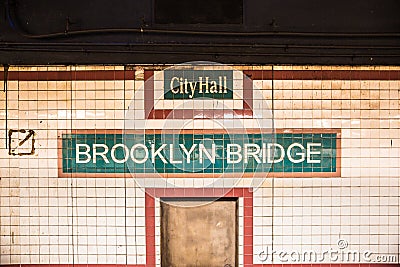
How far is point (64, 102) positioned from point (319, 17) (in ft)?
9.88

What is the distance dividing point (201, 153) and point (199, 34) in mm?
1331

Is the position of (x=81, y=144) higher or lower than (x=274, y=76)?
lower

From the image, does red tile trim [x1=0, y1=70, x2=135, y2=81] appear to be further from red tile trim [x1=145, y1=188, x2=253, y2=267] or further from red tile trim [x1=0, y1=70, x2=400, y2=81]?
red tile trim [x1=145, y1=188, x2=253, y2=267]

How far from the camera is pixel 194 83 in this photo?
420 cm

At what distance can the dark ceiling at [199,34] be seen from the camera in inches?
163

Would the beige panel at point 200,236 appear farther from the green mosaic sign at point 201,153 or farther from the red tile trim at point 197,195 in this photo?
the green mosaic sign at point 201,153

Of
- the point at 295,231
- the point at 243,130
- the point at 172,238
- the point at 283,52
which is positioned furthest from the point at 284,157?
the point at 172,238

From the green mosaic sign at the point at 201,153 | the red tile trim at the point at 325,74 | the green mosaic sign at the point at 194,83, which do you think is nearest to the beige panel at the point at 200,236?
the green mosaic sign at the point at 201,153

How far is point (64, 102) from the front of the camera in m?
4.19

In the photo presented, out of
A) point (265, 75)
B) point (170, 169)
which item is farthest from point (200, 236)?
point (265, 75)

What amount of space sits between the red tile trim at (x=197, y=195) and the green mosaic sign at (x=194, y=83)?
1.06 meters

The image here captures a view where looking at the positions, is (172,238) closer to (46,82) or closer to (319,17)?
(46,82)

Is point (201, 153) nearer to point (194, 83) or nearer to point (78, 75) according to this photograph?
point (194, 83)

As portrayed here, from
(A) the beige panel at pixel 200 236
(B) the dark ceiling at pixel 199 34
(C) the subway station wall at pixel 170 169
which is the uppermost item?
(B) the dark ceiling at pixel 199 34
